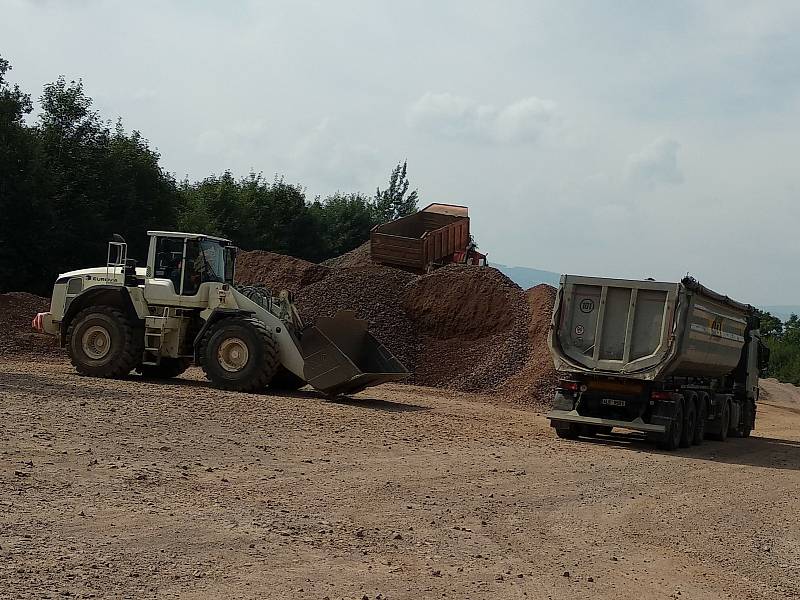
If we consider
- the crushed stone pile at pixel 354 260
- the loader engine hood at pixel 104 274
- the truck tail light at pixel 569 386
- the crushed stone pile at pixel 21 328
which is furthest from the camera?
the crushed stone pile at pixel 354 260

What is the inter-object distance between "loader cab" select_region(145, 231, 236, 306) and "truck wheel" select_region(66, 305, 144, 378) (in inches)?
33.2

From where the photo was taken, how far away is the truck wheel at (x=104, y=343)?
2072cm

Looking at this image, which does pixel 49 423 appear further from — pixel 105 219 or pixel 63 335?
pixel 105 219

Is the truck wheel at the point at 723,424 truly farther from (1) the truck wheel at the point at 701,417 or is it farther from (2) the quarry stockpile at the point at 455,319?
(2) the quarry stockpile at the point at 455,319

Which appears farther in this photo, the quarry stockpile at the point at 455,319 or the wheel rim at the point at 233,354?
the quarry stockpile at the point at 455,319

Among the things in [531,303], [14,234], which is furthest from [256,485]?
[14,234]

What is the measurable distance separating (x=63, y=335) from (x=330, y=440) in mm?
8988

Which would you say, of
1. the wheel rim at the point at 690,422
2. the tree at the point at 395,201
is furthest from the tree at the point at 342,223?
the wheel rim at the point at 690,422

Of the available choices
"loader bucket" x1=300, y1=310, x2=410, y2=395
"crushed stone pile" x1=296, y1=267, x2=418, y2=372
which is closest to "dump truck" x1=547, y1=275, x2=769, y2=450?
"loader bucket" x1=300, y1=310, x2=410, y2=395

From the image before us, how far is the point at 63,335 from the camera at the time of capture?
2141cm

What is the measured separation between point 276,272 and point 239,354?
13900 mm

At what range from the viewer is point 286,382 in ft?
70.0

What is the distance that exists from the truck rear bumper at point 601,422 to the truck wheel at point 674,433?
1.06ft

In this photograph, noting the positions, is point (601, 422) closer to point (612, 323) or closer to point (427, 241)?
point (612, 323)
